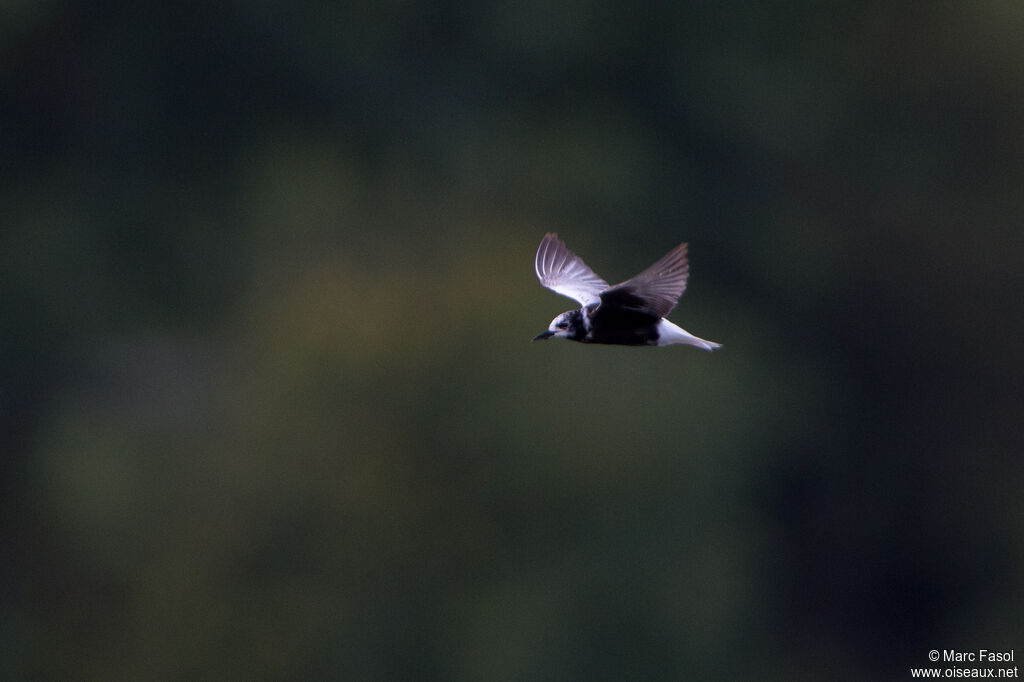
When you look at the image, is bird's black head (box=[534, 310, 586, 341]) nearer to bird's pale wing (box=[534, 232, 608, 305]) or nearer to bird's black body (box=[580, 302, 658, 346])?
bird's black body (box=[580, 302, 658, 346])

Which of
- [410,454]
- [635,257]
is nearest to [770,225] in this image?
[635,257]

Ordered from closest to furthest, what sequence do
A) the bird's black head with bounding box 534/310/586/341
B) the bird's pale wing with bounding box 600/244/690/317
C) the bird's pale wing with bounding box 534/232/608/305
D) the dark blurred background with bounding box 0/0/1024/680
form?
the bird's pale wing with bounding box 600/244/690/317 < the bird's black head with bounding box 534/310/586/341 < the bird's pale wing with bounding box 534/232/608/305 < the dark blurred background with bounding box 0/0/1024/680

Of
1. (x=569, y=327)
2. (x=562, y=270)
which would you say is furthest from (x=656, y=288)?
(x=562, y=270)

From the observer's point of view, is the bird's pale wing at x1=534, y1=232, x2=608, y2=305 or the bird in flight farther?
the bird's pale wing at x1=534, y1=232, x2=608, y2=305
